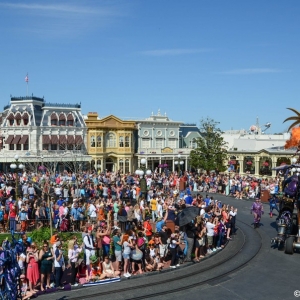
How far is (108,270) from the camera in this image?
12828 mm

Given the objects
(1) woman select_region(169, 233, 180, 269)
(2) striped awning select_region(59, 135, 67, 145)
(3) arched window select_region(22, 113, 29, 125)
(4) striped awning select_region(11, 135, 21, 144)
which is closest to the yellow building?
(2) striped awning select_region(59, 135, 67, 145)

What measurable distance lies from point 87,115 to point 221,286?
47.8 meters

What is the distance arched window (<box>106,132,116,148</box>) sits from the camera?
58344 mm

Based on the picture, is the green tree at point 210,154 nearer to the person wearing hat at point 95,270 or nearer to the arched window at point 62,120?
the arched window at point 62,120

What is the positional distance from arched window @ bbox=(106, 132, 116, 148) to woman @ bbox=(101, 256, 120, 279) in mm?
45700

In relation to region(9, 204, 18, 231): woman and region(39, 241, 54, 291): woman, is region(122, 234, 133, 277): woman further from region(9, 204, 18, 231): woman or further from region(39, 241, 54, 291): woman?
region(9, 204, 18, 231): woman

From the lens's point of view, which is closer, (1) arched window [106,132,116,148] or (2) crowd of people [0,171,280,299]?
(2) crowd of people [0,171,280,299]

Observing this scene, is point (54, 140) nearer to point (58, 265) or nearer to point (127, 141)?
point (127, 141)

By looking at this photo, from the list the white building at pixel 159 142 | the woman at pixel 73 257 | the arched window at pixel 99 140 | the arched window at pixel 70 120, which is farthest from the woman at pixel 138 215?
the white building at pixel 159 142

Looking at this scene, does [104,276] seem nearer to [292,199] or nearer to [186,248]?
[186,248]

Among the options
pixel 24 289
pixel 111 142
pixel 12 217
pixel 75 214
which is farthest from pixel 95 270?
pixel 111 142

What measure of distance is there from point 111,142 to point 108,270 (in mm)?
46185

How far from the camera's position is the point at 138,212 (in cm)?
1888

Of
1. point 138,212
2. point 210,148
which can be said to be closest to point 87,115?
point 210,148
